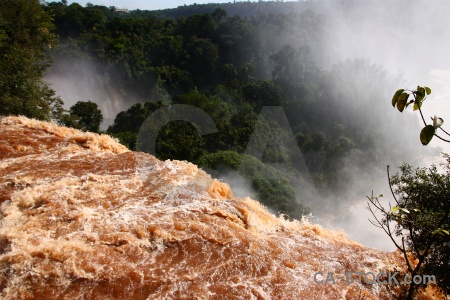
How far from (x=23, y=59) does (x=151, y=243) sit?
9.54 meters

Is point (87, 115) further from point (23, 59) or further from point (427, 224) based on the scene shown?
point (427, 224)

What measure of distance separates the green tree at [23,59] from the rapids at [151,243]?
12.7ft

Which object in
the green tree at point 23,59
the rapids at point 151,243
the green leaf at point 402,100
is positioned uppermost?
the green tree at point 23,59

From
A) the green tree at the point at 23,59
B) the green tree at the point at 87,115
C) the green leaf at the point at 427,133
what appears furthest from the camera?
the green tree at the point at 87,115

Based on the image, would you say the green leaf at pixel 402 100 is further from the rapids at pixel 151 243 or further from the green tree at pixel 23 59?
the green tree at pixel 23 59

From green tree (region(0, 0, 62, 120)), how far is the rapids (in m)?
3.87

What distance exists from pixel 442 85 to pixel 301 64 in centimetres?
1457

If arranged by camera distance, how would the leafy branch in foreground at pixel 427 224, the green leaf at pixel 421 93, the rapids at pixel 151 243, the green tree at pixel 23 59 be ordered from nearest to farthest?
the green leaf at pixel 421 93, the leafy branch in foreground at pixel 427 224, the rapids at pixel 151 243, the green tree at pixel 23 59

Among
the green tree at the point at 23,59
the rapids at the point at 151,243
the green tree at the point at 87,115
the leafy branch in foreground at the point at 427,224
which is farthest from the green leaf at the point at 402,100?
the green tree at the point at 87,115

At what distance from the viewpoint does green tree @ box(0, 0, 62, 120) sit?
1077cm

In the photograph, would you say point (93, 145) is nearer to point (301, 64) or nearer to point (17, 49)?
point (17, 49)

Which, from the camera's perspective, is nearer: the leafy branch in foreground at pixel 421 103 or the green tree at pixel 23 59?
the leafy branch in foreground at pixel 421 103

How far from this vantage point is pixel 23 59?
11312mm

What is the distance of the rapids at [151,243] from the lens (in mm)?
4438
